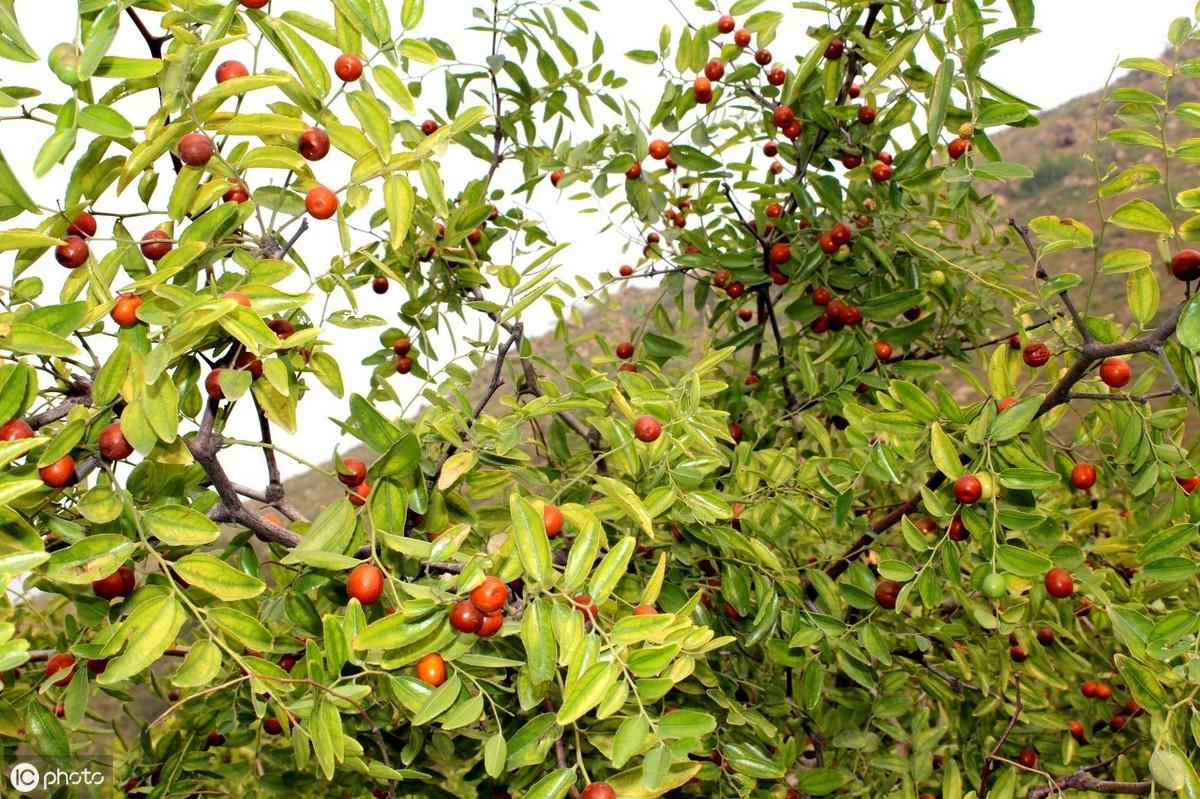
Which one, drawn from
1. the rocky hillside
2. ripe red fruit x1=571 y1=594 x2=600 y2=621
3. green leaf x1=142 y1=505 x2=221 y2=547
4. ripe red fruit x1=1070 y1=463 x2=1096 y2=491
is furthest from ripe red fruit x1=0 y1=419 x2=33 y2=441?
the rocky hillside

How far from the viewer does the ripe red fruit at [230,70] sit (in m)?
1.41

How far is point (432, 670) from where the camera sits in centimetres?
134

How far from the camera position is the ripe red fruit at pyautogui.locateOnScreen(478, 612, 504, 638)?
1.28 meters

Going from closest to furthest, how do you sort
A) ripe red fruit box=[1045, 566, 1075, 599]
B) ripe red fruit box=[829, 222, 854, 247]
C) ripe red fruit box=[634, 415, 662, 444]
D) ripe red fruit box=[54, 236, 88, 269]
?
ripe red fruit box=[54, 236, 88, 269] → ripe red fruit box=[634, 415, 662, 444] → ripe red fruit box=[1045, 566, 1075, 599] → ripe red fruit box=[829, 222, 854, 247]

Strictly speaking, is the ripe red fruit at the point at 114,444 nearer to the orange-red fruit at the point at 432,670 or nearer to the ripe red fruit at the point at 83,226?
the ripe red fruit at the point at 83,226

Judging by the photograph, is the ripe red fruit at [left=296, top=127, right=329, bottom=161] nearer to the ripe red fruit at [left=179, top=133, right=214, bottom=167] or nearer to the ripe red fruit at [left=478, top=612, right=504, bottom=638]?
the ripe red fruit at [left=179, top=133, right=214, bottom=167]

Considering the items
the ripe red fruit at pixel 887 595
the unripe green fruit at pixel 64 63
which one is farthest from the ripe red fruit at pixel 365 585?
the ripe red fruit at pixel 887 595

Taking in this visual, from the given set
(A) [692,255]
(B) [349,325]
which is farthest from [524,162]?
(B) [349,325]

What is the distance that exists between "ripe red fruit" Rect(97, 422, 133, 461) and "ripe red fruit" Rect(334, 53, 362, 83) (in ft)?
2.19

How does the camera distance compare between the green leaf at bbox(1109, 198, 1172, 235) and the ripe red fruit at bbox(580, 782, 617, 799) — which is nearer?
the ripe red fruit at bbox(580, 782, 617, 799)

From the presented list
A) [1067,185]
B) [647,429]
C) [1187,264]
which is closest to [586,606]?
→ [647,429]

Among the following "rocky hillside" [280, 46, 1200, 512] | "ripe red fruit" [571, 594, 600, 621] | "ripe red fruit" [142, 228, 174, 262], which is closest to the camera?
"ripe red fruit" [571, 594, 600, 621]

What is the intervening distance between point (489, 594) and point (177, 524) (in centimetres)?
49

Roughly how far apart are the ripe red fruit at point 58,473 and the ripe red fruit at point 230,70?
0.67 metres
